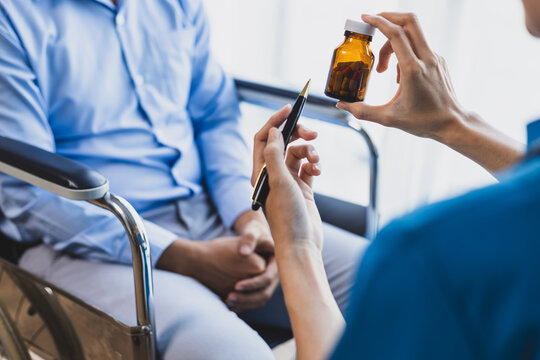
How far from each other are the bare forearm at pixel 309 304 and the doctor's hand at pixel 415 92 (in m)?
0.26

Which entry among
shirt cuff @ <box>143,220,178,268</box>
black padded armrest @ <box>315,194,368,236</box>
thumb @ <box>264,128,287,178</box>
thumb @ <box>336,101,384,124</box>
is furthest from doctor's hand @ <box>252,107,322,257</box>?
black padded armrest @ <box>315,194,368,236</box>

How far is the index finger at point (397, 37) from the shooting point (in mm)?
737

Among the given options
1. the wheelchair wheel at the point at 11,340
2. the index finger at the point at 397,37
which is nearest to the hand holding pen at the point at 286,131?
the index finger at the point at 397,37

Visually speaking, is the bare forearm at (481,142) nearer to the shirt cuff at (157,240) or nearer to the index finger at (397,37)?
the index finger at (397,37)

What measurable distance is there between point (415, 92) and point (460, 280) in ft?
1.69

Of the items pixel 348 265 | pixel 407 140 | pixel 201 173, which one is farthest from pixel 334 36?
pixel 348 265

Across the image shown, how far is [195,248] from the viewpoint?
979 millimetres

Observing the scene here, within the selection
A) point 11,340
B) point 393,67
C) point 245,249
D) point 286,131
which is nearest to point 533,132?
point 286,131

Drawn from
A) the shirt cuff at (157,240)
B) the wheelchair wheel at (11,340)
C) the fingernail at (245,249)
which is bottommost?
the wheelchair wheel at (11,340)

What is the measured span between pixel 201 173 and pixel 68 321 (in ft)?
1.55

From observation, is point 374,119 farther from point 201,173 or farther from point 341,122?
point 201,173

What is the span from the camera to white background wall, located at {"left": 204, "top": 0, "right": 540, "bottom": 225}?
58.4 inches

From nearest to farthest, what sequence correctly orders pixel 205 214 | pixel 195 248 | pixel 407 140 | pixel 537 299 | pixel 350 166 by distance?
pixel 537 299 → pixel 195 248 → pixel 205 214 → pixel 407 140 → pixel 350 166

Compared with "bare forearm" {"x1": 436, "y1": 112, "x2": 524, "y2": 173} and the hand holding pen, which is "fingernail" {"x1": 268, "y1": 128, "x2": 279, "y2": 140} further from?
"bare forearm" {"x1": 436, "y1": 112, "x2": 524, "y2": 173}
